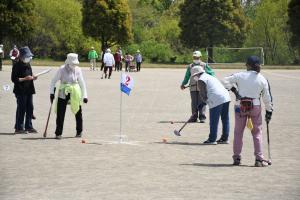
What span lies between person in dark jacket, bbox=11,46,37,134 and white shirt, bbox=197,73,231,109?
3537mm

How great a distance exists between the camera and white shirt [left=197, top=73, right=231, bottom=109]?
14.1 metres

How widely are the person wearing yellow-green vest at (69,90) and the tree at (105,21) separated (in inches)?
2643

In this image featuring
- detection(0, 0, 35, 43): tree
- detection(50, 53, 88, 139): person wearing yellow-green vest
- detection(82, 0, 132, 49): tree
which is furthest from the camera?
detection(82, 0, 132, 49): tree

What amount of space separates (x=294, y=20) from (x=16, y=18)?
28.4m

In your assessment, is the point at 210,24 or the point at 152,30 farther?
the point at 152,30

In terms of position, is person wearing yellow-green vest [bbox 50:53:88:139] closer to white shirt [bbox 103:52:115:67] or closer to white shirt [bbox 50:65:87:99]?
white shirt [bbox 50:65:87:99]

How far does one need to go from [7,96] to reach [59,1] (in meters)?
63.6

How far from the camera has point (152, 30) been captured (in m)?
93.5

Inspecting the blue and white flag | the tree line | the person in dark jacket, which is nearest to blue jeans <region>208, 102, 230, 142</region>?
the blue and white flag

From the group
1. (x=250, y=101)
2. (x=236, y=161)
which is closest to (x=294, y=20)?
(x=250, y=101)

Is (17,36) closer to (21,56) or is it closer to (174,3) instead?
(174,3)

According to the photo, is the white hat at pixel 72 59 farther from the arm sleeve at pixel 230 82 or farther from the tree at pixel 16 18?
the tree at pixel 16 18

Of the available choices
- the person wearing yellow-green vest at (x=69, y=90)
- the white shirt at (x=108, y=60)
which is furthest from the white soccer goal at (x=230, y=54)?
the person wearing yellow-green vest at (x=69, y=90)

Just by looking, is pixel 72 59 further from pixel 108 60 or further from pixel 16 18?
pixel 16 18
